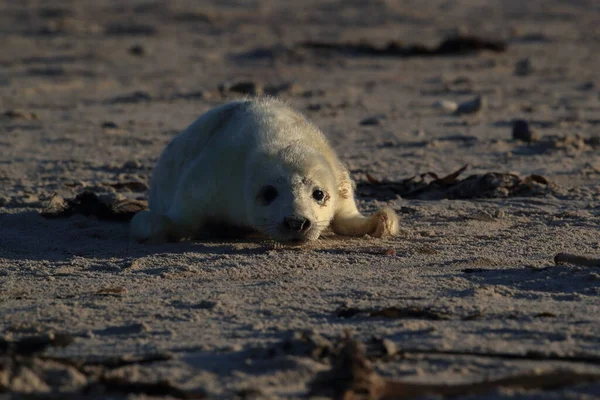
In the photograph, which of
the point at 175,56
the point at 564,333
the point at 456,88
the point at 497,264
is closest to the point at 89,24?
the point at 175,56

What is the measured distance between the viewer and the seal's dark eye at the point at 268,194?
632 centimetres

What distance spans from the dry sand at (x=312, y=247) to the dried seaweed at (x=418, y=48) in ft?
0.81

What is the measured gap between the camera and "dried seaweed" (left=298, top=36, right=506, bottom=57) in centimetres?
1731

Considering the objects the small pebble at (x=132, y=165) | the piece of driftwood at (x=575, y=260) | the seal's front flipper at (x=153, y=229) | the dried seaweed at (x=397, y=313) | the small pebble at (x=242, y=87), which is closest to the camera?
the dried seaweed at (x=397, y=313)

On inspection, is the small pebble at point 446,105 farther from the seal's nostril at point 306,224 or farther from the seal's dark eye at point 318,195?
the seal's nostril at point 306,224

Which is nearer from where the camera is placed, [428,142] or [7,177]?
[7,177]

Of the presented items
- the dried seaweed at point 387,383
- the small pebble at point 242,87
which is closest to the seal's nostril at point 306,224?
the dried seaweed at point 387,383

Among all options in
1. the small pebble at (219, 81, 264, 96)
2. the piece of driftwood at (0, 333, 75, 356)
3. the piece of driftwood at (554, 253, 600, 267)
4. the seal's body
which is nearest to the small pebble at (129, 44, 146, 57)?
the small pebble at (219, 81, 264, 96)

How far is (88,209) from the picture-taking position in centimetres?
743

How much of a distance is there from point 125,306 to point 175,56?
43.8ft

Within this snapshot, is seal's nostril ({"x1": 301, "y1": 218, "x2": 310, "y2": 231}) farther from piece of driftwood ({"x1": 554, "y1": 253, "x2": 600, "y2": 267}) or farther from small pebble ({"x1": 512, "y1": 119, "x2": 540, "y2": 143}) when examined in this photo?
small pebble ({"x1": 512, "y1": 119, "x2": 540, "y2": 143})

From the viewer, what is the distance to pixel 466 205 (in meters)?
7.63

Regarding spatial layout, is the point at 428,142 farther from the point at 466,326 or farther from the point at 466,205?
the point at 466,326

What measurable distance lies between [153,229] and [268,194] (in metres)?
0.70
